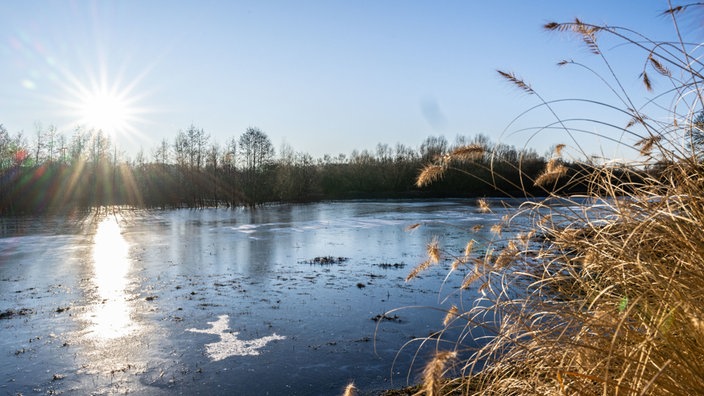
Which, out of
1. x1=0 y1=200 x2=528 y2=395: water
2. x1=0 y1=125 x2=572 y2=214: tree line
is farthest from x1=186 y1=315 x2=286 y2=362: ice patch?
x1=0 y1=125 x2=572 y2=214: tree line

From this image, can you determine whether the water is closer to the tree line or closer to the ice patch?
the ice patch

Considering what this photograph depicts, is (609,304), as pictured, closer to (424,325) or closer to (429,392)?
(429,392)

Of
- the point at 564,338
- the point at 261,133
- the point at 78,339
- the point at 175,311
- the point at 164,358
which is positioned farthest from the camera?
the point at 261,133

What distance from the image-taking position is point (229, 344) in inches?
317

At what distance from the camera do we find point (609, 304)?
284 centimetres

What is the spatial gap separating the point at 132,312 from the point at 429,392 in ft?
30.6

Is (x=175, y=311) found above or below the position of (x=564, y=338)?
below

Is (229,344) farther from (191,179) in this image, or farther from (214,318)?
(191,179)

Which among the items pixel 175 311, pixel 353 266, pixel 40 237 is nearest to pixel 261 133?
pixel 40 237

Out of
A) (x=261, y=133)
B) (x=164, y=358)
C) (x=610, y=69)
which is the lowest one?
(x=164, y=358)

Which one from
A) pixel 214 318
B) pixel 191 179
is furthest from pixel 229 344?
pixel 191 179

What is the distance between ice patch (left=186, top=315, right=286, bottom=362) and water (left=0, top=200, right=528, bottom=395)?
17mm

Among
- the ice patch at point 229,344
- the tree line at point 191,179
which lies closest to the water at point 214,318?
the ice patch at point 229,344

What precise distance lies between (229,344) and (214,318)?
1.71 m
